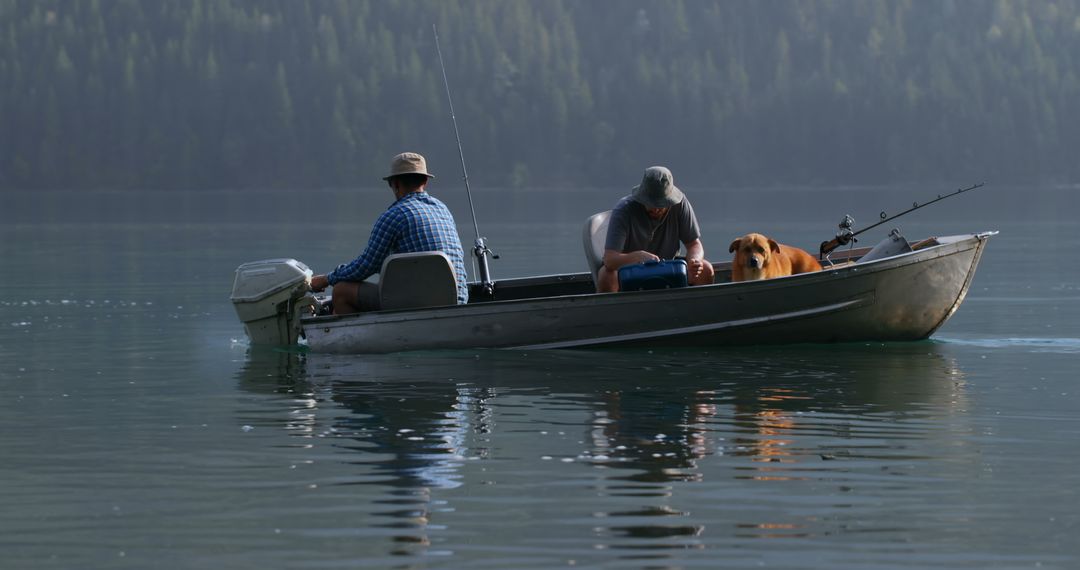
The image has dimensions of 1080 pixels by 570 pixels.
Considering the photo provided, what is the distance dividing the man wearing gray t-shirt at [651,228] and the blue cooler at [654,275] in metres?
0.09

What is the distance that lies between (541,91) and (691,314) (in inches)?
6109

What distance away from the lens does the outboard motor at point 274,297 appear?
1627cm

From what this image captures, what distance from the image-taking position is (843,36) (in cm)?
18138

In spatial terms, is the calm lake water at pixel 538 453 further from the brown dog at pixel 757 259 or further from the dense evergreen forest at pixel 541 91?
the dense evergreen forest at pixel 541 91

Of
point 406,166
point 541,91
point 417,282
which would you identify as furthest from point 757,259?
point 541,91

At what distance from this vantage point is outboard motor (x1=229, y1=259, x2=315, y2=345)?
53.4 ft

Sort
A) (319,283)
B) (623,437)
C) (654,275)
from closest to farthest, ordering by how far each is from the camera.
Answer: (623,437)
(654,275)
(319,283)

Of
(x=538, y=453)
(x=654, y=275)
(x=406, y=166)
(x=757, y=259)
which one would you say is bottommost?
(x=538, y=453)

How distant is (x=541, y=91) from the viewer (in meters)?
170

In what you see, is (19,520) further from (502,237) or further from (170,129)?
(170,129)

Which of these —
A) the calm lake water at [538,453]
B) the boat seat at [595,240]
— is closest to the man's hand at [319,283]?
the calm lake water at [538,453]

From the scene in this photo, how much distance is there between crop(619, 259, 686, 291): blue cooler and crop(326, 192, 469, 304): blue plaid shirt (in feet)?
4.84

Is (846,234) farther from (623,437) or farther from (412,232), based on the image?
(623,437)

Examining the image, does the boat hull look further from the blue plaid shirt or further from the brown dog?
the blue plaid shirt
